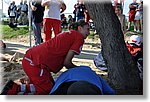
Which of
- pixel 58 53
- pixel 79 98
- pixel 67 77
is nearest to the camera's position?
pixel 79 98

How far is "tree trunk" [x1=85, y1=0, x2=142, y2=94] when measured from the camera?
6.71 feet

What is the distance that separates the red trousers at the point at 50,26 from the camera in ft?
6.77

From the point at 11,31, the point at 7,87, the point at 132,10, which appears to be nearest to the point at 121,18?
the point at 132,10

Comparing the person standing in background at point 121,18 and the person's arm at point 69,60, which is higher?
the person standing in background at point 121,18

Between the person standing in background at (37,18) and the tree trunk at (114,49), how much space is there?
268 mm

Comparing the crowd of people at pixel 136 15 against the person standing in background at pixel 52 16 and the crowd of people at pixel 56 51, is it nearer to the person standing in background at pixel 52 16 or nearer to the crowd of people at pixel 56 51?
the crowd of people at pixel 56 51

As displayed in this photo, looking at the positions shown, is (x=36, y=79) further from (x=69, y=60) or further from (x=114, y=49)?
(x=114, y=49)

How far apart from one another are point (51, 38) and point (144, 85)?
0.52 meters

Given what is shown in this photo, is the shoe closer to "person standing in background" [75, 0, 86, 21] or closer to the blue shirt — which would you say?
the blue shirt

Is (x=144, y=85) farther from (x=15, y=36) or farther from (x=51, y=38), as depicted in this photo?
(x=15, y=36)

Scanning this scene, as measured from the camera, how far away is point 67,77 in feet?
5.93

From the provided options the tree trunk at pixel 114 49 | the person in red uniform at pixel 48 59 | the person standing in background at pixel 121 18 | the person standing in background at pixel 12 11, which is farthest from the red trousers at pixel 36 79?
the person standing in background at pixel 121 18

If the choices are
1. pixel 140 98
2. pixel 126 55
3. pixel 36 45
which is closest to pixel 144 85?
pixel 140 98

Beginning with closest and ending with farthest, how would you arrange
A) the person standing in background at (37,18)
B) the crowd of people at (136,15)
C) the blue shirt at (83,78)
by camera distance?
1. the blue shirt at (83,78)
2. the crowd of people at (136,15)
3. the person standing in background at (37,18)
